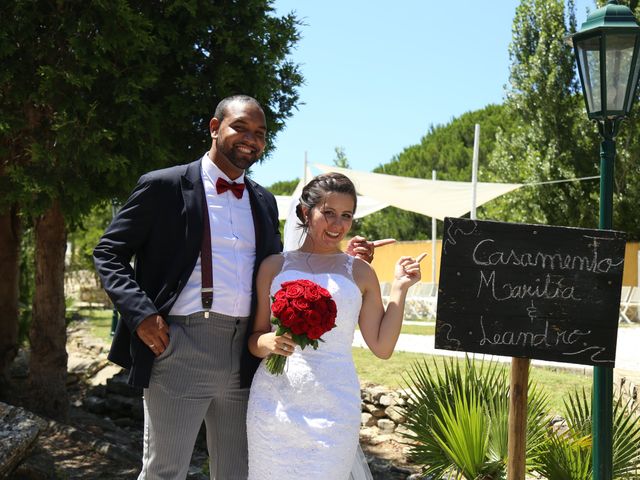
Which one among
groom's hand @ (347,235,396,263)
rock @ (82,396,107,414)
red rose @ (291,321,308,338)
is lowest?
rock @ (82,396,107,414)

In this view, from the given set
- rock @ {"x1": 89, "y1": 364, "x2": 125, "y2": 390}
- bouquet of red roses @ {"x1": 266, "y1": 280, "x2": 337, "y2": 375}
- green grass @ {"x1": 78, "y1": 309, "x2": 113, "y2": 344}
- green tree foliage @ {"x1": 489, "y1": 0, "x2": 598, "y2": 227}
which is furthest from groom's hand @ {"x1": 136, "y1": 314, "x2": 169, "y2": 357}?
green tree foliage @ {"x1": 489, "y1": 0, "x2": 598, "y2": 227}

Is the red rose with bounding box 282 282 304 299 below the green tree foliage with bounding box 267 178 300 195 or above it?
below

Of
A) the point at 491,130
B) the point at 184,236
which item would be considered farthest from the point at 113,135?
the point at 491,130

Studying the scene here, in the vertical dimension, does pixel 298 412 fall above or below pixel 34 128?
below

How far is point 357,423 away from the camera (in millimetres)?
3043

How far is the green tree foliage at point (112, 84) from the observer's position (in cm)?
619

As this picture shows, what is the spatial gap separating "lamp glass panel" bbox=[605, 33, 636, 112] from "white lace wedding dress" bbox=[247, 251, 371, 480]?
8.56 ft

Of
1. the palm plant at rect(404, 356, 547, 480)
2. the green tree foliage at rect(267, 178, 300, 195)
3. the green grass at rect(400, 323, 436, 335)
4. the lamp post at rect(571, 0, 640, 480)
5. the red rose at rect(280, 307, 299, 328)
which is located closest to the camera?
the red rose at rect(280, 307, 299, 328)

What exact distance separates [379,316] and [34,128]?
184 inches

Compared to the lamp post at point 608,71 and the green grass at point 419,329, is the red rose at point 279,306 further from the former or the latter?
the green grass at point 419,329

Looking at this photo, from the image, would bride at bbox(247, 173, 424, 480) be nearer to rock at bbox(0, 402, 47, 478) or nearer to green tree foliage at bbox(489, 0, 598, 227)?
rock at bbox(0, 402, 47, 478)

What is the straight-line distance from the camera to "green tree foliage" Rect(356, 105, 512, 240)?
4122 cm

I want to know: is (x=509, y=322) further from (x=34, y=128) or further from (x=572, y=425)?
(x=34, y=128)

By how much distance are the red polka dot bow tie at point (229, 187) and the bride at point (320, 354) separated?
0.28 metres
